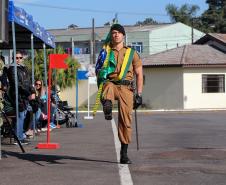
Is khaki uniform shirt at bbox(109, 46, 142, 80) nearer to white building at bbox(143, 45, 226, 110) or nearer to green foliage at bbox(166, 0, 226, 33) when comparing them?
white building at bbox(143, 45, 226, 110)

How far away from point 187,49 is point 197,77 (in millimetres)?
3754

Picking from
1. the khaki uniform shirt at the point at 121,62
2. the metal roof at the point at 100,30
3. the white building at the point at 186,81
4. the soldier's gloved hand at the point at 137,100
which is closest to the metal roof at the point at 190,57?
the white building at the point at 186,81

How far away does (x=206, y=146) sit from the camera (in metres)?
Result: 11.9

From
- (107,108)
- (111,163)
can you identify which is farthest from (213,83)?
(107,108)

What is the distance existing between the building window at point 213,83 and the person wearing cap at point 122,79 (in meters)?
29.3

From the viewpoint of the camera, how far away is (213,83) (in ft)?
125

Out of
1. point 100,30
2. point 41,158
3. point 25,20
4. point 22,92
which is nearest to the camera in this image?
point 41,158

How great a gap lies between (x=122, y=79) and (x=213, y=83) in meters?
30.0

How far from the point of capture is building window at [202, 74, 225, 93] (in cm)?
3797

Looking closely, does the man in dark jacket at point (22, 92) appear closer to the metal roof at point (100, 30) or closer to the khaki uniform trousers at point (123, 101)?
the khaki uniform trousers at point (123, 101)

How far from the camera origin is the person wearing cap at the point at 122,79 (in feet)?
29.3

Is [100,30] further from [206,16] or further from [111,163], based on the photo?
[111,163]

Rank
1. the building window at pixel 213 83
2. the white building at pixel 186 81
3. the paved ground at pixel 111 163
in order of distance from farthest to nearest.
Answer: the building window at pixel 213 83, the white building at pixel 186 81, the paved ground at pixel 111 163

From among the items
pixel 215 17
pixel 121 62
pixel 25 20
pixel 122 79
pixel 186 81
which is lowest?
pixel 186 81
